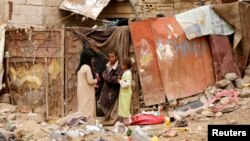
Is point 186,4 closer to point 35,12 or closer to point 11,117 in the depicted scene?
point 35,12

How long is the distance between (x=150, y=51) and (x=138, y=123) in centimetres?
179

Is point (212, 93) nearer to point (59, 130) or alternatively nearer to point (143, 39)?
point (143, 39)

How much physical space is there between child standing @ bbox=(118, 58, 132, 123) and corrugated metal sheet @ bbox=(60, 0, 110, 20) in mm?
3300

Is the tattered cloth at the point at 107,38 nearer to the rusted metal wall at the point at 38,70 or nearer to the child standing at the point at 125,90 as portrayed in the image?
the rusted metal wall at the point at 38,70

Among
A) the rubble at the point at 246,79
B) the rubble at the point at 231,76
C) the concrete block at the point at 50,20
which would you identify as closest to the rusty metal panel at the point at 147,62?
the rubble at the point at 231,76

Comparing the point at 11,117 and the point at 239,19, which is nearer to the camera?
the point at 11,117

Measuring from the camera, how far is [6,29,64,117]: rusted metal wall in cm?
1191

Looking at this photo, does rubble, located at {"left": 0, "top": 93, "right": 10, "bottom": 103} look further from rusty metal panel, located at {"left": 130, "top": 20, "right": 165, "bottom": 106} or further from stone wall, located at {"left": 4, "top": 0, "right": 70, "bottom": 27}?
rusty metal panel, located at {"left": 130, "top": 20, "right": 165, "bottom": 106}

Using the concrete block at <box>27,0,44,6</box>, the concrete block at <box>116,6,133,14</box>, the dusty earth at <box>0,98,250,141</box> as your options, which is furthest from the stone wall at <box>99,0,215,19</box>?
the dusty earth at <box>0,98,250,141</box>

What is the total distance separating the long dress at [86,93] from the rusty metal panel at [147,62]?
51.6 inches

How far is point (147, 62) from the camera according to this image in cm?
1185

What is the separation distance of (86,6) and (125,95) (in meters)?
3.89

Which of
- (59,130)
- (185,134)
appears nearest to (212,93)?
(185,134)

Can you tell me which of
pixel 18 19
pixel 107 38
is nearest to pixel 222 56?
pixel 107 38
